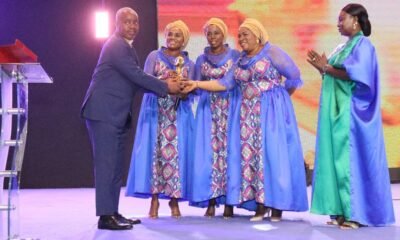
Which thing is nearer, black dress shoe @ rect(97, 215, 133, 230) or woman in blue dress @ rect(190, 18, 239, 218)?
black dress shoe @ rect(97, 215, 133, 230)

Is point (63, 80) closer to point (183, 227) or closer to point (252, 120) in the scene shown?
point (252, 120)

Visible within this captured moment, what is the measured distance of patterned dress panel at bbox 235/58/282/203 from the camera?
14.9ft

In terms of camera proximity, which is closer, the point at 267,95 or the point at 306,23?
the point at 267,95

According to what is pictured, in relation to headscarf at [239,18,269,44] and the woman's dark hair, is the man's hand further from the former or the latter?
the woman's dark hair

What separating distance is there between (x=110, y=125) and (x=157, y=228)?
2.47ft

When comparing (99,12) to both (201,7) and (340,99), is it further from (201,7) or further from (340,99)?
(340,99)

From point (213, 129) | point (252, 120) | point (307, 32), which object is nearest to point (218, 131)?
point (213, 129)

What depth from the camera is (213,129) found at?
15.7 feet

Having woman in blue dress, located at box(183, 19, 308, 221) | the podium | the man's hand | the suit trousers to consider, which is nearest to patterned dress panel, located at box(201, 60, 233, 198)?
woman in blue dress, located at box(183, 19, 308, 221)

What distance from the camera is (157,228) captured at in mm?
4180

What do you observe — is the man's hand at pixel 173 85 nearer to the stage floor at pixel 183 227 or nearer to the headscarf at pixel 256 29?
the headscarf at pixel 256 29

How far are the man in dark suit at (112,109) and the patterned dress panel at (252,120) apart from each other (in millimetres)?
687

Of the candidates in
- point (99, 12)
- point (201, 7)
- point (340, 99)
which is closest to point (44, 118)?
point (99, 12)

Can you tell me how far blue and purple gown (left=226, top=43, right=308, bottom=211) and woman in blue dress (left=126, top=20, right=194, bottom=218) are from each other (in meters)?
0.40
